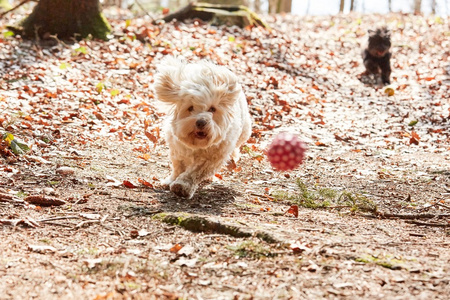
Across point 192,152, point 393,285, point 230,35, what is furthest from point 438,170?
point 230,35

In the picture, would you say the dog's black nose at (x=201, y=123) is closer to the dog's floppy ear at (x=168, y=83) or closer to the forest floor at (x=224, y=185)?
the dog's floppy ear at (x=168, y=83)

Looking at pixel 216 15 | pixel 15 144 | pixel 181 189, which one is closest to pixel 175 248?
pixel 181 189

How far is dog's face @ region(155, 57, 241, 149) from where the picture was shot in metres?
4.91

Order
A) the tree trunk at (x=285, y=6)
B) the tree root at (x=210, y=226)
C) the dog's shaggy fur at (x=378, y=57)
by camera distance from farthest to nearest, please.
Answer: the tree trunk at (x=285, y=6)
the dog's shaggy fur at (x=378, y=57)
the tree root at (x=210, y=226)

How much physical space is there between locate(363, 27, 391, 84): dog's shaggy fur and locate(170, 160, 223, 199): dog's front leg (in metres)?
7.82

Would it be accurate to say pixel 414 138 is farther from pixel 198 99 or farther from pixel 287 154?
pixel 287 154

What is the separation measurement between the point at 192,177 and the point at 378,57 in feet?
27.7

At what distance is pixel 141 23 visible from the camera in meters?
12.8

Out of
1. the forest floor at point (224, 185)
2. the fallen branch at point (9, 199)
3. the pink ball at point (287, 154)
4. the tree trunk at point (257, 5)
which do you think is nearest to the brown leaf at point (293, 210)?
the forest floor at point (224, 185)

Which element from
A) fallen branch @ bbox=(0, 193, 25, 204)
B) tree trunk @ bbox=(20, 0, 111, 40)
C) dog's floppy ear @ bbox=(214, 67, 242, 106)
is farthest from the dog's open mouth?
tree trunk @ bbox=(20, 0, 111, 40)

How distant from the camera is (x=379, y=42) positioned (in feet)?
40.5

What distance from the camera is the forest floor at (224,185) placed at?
2.91 m

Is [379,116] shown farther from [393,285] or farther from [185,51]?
[393,285]

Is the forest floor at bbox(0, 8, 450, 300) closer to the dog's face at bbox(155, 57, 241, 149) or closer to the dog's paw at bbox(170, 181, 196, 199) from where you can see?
the dog's paw at bbox(170, 181, 196, 199)
